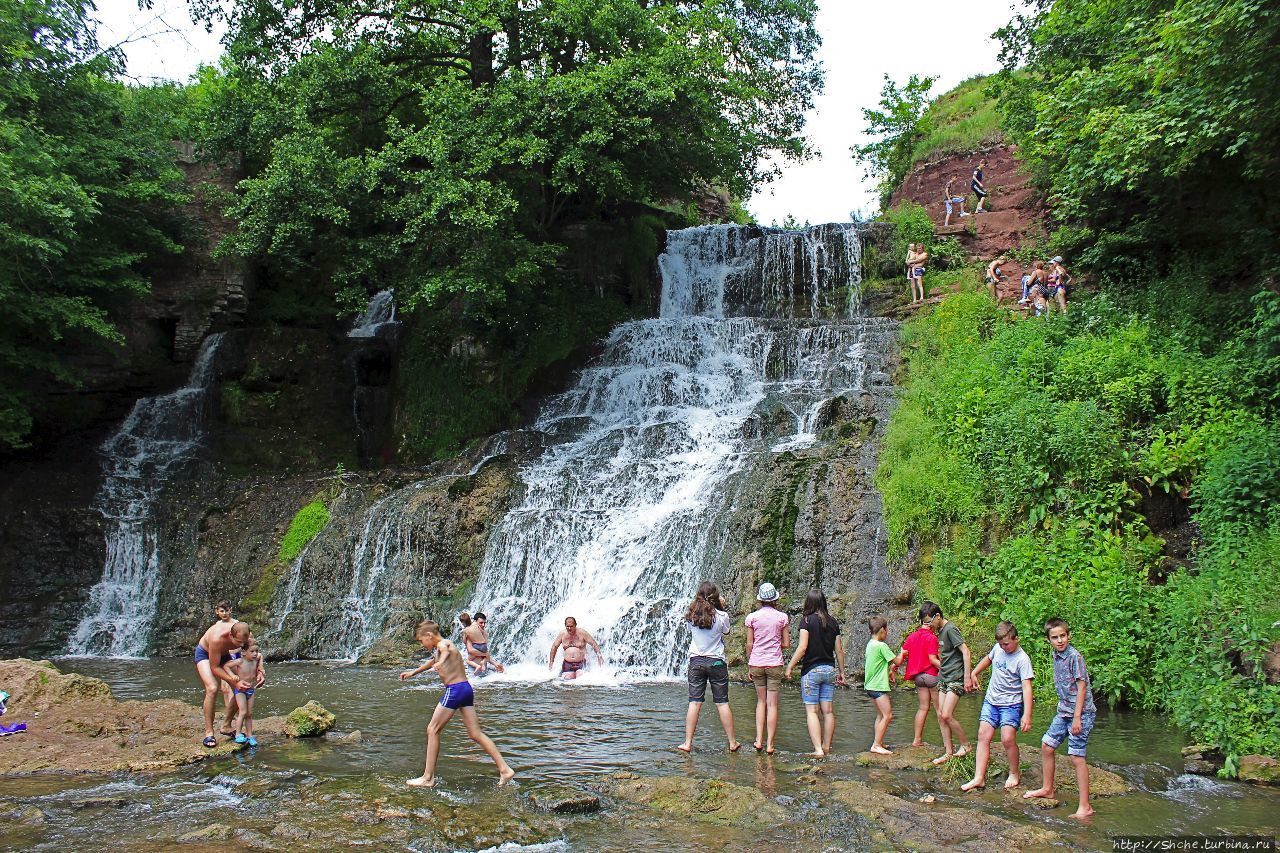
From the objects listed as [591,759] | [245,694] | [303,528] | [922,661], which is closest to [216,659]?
[245,694]

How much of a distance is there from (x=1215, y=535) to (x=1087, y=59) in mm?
10857

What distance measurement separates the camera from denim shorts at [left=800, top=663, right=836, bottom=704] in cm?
839

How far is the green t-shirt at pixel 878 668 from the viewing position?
8547mm

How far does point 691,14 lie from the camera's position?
22.0 metres

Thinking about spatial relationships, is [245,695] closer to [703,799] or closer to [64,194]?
[703,799]

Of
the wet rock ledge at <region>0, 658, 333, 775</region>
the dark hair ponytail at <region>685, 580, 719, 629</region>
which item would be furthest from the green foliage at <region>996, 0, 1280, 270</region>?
the wet rock ledge at <region>0, 658, 333, 775</region>

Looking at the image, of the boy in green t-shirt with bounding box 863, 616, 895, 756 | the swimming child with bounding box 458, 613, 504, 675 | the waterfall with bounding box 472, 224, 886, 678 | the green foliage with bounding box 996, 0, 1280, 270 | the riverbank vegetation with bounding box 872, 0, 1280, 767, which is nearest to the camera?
the boy in green t-shirt with bounding box 863, 616, 895, 756

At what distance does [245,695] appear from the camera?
8.87m

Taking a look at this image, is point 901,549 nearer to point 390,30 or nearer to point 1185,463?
point 1185,463

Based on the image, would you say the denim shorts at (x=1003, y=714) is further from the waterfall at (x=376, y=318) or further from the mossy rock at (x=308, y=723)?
the waterfall at (x=376, y=318)

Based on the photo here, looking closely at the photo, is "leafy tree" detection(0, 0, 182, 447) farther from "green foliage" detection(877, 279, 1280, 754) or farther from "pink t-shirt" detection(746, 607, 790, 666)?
"green foliage" detection(877, 279, 1280, 754)

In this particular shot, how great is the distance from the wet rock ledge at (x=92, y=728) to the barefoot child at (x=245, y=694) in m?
0.15

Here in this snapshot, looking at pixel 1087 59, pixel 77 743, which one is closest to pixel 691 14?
pixel 1087 59

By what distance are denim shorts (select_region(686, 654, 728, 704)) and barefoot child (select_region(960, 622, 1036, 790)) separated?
87.2 inches
